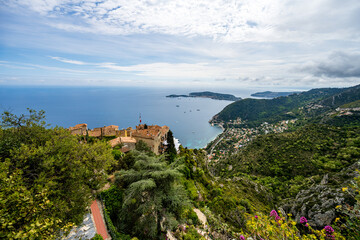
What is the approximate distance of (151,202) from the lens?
26.4 ft

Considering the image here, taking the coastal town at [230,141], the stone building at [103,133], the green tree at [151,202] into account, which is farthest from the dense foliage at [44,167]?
the coastal town at [230,141]

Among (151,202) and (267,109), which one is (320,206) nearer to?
(151,202)

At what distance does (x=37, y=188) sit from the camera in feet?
14.4

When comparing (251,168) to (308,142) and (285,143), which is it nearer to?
(285,143)

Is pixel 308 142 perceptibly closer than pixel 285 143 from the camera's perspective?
Yes

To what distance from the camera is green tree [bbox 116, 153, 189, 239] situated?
7.91 m

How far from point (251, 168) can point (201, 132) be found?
5182cm

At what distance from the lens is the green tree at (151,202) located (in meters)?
7.91

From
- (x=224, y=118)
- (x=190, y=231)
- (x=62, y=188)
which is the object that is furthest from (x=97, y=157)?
(x=224, y=118)

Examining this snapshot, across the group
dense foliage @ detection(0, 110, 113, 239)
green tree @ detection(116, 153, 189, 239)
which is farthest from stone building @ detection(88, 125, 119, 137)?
dense foliage @ detection(0, 110, 113, 239)

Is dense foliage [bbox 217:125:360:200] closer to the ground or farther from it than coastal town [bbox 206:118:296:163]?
farther from it

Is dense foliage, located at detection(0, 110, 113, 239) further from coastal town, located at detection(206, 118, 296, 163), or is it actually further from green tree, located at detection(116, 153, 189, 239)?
coastal town, located at detection(206, 118, 296, 163)

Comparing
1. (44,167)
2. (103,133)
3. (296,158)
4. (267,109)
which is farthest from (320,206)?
(267,109)

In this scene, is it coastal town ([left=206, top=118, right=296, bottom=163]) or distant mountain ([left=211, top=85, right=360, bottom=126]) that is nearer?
coastal town ([left=206, top=118, right=296, bottom=163])
